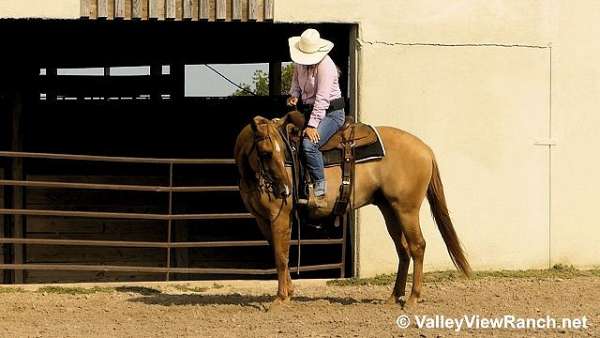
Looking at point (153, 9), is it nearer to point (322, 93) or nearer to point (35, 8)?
point (35, 8)

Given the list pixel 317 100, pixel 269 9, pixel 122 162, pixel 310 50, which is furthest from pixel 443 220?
pixel 122 162

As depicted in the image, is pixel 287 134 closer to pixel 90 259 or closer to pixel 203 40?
pixel 203 40

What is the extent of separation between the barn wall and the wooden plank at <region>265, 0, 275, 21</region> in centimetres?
6

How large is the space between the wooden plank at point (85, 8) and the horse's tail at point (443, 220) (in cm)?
366

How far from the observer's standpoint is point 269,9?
9.26 m

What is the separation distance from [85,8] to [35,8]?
0.45 meters

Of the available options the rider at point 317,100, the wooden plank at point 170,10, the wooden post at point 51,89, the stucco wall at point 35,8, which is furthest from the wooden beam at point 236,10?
the wooden post at point 51,89

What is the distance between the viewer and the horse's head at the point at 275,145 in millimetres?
7004

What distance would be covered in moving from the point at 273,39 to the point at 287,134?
5.93 meters

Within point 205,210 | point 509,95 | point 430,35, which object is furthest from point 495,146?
point 205,210

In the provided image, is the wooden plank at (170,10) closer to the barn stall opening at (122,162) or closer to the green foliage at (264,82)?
the barn stall opening at (122,162)

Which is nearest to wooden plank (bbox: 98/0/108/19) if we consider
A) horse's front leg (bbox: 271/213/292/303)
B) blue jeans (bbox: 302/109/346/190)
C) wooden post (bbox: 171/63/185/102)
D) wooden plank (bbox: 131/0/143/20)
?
wooden plank (bbox: 131/0/143/20)

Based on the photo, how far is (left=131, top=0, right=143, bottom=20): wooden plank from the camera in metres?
9.10

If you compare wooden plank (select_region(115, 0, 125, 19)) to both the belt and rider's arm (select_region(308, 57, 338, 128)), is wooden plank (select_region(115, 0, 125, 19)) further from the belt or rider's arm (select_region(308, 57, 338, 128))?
rider's arm (select_region(308, 57, 338, 128))
